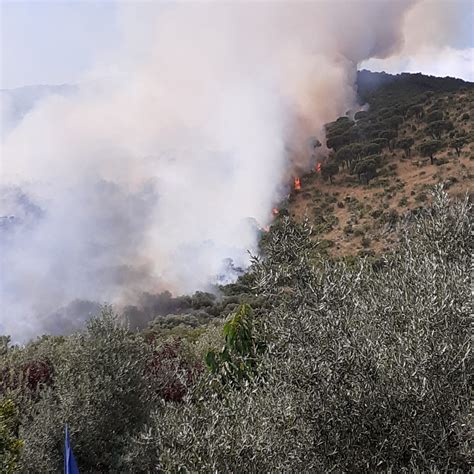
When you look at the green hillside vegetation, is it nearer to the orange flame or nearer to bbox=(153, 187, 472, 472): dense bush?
bbox=(153, 187, 472, 472): dense bush

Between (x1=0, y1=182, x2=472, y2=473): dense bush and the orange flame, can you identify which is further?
the orange flame

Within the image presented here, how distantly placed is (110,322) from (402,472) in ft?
25.6

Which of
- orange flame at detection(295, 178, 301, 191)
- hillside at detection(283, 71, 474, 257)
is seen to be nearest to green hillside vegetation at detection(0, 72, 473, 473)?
hillside at detection(283, 71, 474, 257)

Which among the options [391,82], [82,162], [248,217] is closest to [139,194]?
[82,162]

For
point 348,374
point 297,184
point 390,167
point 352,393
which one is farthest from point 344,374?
point 297,184

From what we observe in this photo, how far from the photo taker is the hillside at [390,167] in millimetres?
48344

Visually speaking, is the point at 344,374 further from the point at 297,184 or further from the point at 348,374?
Result: the point at 297,184

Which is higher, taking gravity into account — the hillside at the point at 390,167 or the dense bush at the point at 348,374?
the hillside at the point at 390,167

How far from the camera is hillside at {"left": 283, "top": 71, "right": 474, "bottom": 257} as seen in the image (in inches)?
1903

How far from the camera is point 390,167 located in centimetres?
6209

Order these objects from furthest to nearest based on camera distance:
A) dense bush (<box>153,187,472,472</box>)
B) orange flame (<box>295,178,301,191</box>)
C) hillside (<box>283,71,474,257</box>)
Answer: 1. orange flame (<box>295,178,301,191</box>)
2. hillside (<box>283,71,474,257</box>)
3. dense bush (<box>153,187,472,472</box>)

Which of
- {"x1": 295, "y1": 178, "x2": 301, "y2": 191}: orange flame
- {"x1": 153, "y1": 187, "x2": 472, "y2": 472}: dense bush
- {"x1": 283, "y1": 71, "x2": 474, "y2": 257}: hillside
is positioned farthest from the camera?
{"x1": 295, "y1": 178, "x2": 301, "y2": 191}: orange flame

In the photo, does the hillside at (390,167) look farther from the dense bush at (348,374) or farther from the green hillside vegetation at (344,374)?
the dense bush at (348,374)

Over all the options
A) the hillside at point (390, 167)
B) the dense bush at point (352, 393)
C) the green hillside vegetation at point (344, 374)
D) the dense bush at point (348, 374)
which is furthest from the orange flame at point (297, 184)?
the dense bush at point (352, 393)
